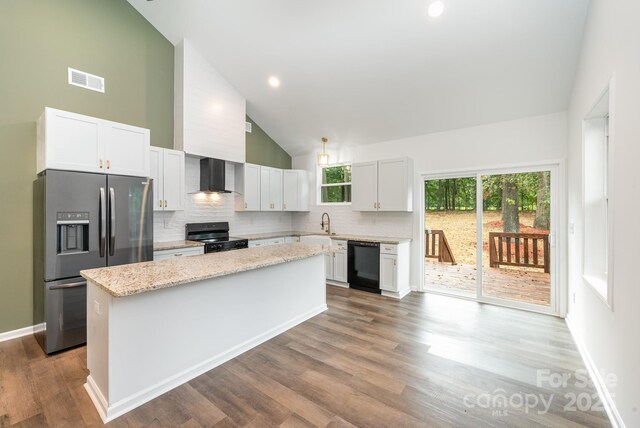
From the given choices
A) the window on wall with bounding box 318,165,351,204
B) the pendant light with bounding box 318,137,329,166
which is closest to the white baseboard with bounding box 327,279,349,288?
the window on wall with bounding box 318,165,351,204

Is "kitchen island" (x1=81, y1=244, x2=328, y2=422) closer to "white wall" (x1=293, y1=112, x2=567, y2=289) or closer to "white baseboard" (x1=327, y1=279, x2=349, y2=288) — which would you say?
"white baseboard" (x1=327, y1=279, x2=349, y2=288)

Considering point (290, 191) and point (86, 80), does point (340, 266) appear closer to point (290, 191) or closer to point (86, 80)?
point (290, 191)

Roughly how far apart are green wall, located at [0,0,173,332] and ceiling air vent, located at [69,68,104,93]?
0.06m

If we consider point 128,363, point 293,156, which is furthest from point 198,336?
point 293,156

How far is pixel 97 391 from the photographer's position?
2021 mm

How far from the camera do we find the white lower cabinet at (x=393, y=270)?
4.45 meters

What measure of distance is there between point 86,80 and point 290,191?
3583mm

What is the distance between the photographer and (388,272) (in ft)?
14.8

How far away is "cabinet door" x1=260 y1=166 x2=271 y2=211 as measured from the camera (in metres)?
5.51

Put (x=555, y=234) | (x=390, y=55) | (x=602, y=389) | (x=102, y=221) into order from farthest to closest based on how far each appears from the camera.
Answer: (x=555, y=234) → (x=390, y=55) → (x=102, y=221) → (x=602, y=389)

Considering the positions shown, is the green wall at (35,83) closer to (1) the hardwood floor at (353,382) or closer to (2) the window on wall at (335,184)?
(1) the hardwood floor at (353,382)

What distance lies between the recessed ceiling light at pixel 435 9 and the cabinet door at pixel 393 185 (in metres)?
2.06

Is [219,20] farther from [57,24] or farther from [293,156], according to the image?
[293,156]

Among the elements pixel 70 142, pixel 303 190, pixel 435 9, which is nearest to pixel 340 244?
pixel 303 190
